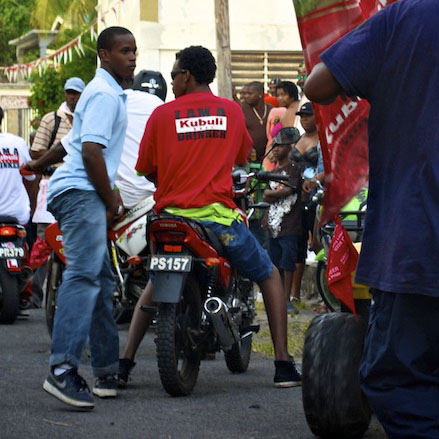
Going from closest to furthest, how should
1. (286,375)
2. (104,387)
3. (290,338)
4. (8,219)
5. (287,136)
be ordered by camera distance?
(104,387)
(286,375)
(287,136)
(290,338)
(8,219)

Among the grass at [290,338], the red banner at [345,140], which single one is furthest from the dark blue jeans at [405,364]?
the grass at [290,338]

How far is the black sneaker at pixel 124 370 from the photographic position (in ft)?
22.9

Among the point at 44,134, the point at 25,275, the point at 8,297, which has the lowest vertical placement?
the point at 8,297

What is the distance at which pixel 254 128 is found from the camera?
13.5m

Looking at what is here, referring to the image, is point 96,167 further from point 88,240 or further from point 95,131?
point 88,240

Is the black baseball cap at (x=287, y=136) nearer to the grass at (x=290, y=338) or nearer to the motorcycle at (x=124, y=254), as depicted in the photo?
the motorcycle at (x=124, y=254)

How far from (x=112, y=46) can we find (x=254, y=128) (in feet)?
22.4

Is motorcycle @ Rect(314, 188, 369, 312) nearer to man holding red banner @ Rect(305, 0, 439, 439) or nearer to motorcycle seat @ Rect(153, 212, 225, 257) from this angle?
motorcycle seat @ Rect(153, 212, 225, 257)

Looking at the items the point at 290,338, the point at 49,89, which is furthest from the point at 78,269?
the point at 49,89

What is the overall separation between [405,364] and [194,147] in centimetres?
303

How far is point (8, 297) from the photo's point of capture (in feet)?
34.6

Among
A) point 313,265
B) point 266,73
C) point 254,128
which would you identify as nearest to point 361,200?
point 313,265

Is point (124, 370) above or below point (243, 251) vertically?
below

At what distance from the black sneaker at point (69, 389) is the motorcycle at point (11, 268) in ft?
14.5
